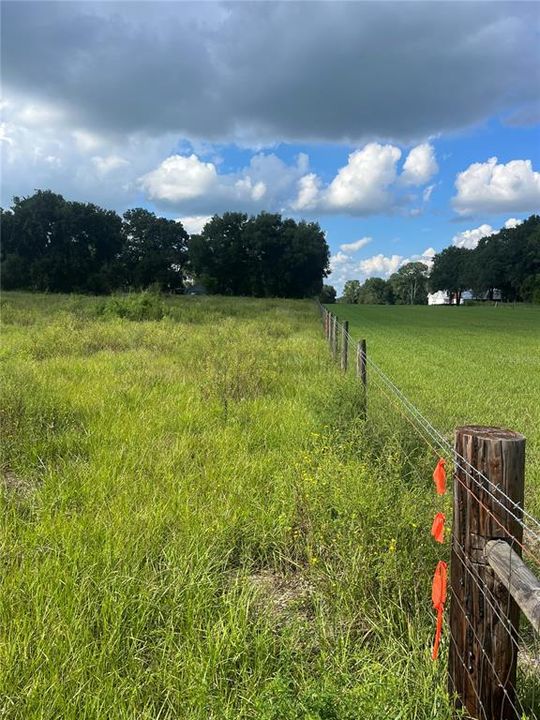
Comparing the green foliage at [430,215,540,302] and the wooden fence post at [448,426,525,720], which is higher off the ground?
the green foliage at [430,215,540,302]

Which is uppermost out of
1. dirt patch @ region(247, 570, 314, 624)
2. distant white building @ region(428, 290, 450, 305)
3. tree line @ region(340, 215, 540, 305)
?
tree line @ region(340, 215, 540, 305)

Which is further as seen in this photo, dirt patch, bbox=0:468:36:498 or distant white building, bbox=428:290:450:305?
distant white building, bbox=428:290:450:305

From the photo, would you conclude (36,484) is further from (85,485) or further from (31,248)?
(31,248)

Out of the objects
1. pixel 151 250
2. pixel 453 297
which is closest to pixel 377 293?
pixel 453 297

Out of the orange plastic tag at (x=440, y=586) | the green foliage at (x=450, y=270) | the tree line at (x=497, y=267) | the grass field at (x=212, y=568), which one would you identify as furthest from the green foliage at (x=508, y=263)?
the orange plastic tag at (x=440, y=586)

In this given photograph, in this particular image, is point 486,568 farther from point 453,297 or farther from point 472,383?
point 453,297

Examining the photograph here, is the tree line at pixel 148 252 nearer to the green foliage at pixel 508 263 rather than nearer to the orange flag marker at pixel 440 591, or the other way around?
the green foliage at pixel 508 263

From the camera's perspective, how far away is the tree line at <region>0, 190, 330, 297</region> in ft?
219

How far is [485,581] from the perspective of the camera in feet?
6.85

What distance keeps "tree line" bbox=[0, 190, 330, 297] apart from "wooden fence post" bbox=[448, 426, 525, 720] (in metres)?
67.3

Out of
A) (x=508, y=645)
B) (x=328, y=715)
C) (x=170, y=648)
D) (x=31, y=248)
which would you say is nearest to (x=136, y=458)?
(x=170, y=648)

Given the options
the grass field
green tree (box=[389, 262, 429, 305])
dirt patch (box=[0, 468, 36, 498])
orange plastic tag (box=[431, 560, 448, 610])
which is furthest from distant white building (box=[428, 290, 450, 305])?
orange plastic tag (box=[431, 560, 448, 610])

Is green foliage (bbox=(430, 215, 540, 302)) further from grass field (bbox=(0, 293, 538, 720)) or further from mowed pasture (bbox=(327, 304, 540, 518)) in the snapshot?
grass field (bbox=(0, 293, 538, 720))

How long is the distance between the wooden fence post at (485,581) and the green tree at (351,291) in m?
185
